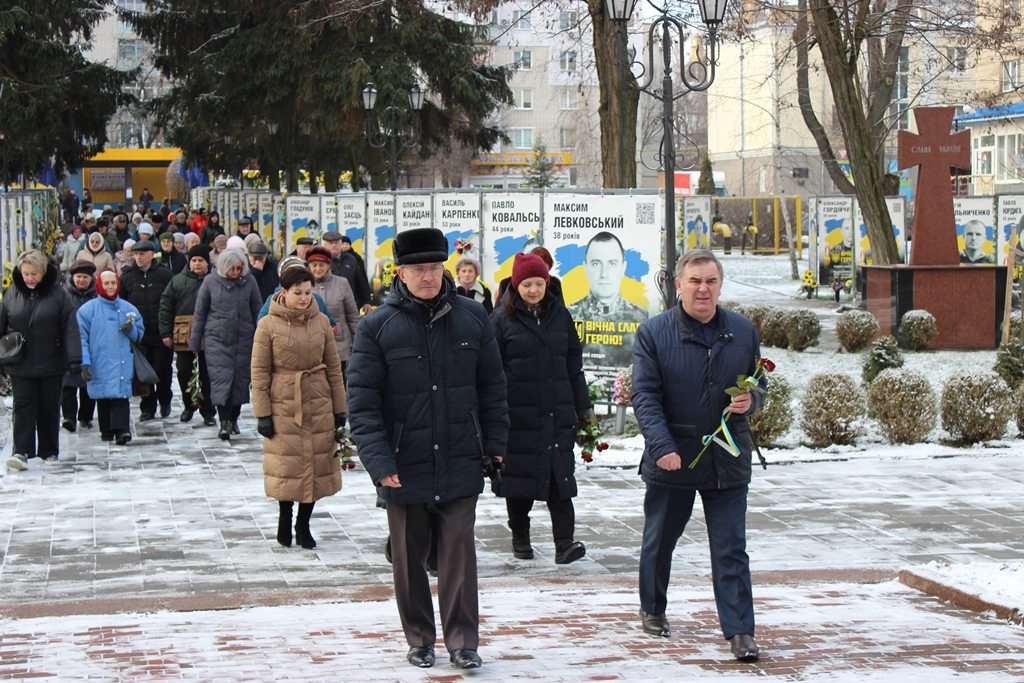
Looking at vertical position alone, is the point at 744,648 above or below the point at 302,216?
below

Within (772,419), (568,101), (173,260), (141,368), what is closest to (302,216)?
(173,260)

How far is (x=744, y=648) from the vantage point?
18.4ft

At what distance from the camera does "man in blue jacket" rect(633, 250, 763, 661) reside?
5.78 meters

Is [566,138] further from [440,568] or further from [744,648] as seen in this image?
[744,648]

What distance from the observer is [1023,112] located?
50125 millimetres

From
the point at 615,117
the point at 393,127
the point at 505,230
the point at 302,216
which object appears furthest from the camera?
the point at 302,216

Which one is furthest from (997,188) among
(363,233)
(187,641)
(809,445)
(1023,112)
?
(187,641)

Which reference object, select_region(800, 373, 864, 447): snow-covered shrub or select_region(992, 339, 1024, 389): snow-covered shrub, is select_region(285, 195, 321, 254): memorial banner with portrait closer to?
select_region(992, 339, 1024, 389): snow-covered shrub

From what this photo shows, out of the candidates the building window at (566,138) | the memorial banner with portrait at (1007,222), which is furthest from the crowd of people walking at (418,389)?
the building window at (566,138)

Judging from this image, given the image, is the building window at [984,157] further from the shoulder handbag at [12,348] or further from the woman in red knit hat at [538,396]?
the woman in red knit hat at [538,396]

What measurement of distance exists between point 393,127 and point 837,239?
35.6 ft

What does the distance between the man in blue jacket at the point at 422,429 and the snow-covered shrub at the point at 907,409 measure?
24.0 feet

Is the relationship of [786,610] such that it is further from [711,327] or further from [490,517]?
[490,517]

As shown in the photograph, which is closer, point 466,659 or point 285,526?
point 466,659
